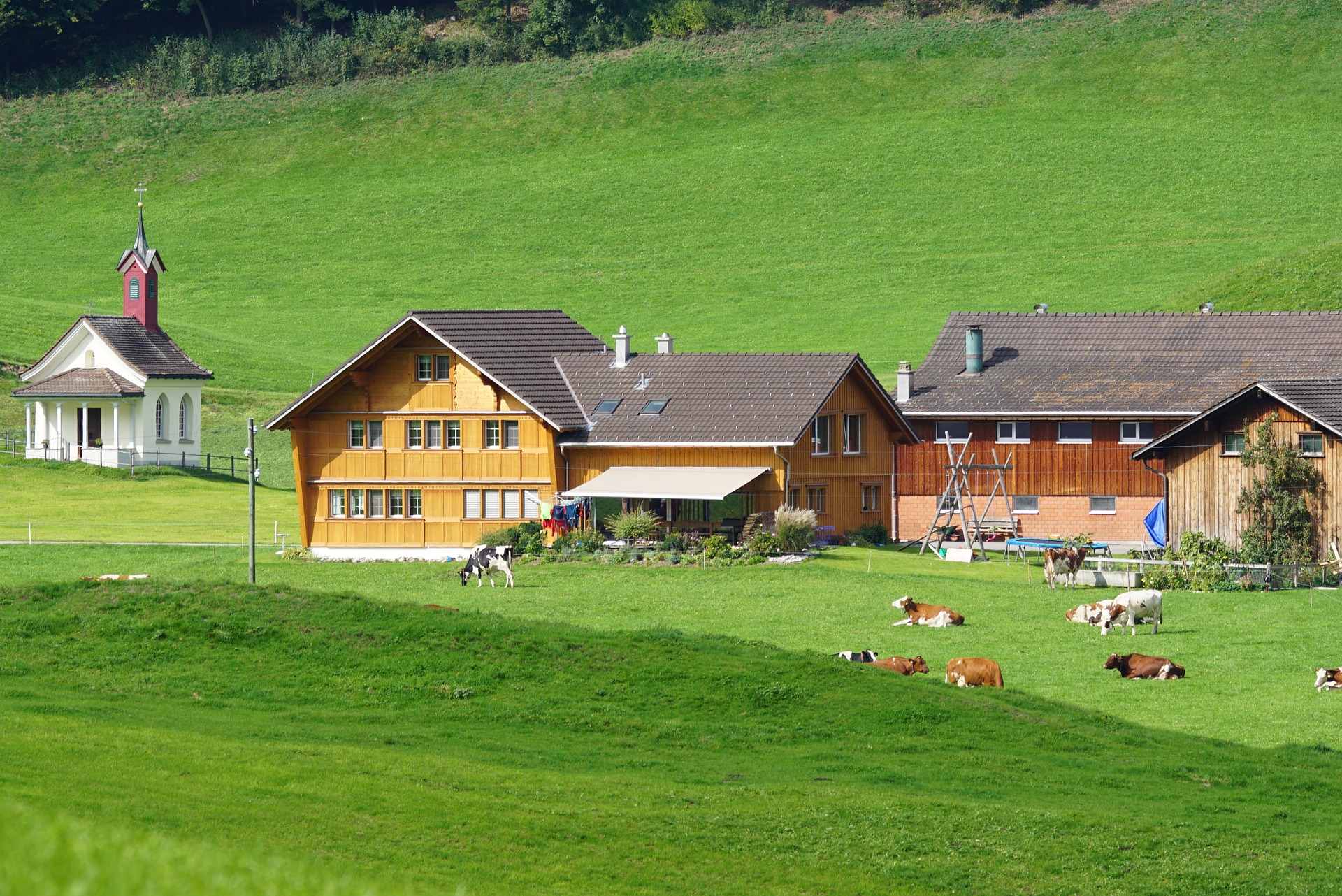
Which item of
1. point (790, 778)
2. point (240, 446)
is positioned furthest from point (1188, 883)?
point (240, 446)

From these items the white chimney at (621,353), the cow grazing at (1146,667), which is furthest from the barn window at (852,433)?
the cow grazing at (1146,667)

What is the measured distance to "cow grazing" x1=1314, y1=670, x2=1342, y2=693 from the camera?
24062mm

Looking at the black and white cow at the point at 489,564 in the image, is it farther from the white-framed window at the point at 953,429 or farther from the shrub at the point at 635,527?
the white-framed window at the point at 953,429

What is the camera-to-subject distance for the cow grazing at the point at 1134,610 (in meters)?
29.6

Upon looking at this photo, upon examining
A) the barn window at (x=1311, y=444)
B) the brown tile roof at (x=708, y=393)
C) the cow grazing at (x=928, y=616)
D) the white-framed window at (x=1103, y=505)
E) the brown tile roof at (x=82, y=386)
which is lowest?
the cow grazing at (x=928, y=616)

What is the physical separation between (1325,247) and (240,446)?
45.8 m

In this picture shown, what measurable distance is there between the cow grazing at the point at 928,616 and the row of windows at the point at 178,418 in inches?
1695

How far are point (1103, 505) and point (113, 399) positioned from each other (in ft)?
118

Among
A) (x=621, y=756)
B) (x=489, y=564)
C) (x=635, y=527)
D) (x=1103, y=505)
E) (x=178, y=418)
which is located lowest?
(x=621, y=756)

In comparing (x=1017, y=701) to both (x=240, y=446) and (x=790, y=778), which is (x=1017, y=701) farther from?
(x=240, y=446)

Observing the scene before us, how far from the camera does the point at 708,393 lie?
46.9 meters

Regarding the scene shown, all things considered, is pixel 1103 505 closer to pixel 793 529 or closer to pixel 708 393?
pixel 708 393

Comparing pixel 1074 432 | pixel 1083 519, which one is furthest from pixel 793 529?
pixel 1083 519

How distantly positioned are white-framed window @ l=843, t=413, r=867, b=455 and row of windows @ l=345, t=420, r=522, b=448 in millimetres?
8438
